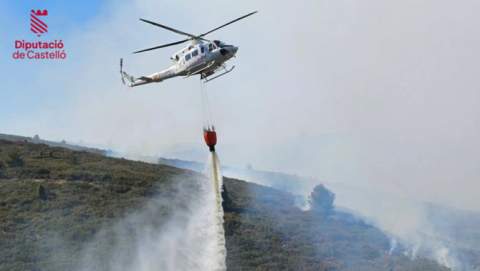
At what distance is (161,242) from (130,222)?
207 inches

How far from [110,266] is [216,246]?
12929mm

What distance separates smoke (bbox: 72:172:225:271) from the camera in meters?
67.4

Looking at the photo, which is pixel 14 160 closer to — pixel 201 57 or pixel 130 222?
pixel 130 222

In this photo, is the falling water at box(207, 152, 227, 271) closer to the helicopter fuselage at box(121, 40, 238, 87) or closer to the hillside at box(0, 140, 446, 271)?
the hillside at box(0, 140, 446, 271)

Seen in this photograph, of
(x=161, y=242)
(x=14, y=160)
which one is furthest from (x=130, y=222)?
(x=14, y=160)

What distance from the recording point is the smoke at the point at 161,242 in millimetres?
67438

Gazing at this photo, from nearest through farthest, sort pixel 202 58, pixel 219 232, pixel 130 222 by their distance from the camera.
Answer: pixel 202 58, pixel 130 222, pixel 219 232

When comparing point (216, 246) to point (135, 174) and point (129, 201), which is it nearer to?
point (129, 201)

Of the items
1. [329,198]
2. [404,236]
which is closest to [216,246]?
[329,198]

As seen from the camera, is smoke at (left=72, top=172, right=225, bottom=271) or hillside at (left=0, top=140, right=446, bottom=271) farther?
hillside at (left=0, top=140, right=446, bottom=271)

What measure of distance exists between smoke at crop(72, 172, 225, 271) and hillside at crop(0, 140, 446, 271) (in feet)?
0.87

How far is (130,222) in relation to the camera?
76.5 metres

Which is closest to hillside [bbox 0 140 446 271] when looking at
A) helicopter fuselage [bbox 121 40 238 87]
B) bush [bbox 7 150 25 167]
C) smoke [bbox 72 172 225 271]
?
bush [bbox 7 150 25 167]

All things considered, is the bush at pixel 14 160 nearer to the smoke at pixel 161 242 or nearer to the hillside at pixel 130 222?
the hillside at pixel 130 222
